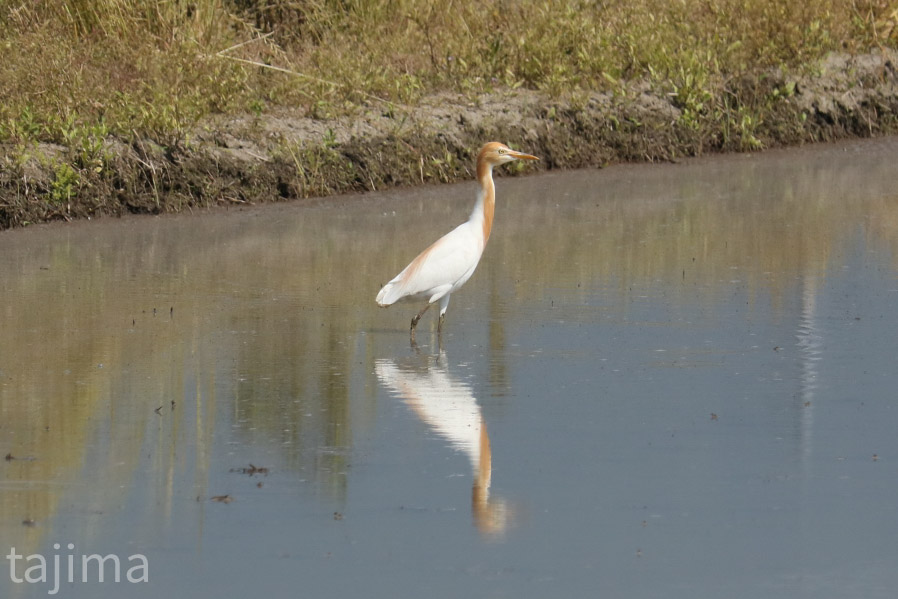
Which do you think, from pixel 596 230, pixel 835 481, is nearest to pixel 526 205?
pixel 596 230

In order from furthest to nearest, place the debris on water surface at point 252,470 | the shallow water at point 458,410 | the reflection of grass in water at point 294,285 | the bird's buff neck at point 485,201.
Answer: the bird's buff neck at point 485,201 → the reflection of grass in water at point 294,285 → the debris on water surface at point 252,470 → the shallow water at point 458,410

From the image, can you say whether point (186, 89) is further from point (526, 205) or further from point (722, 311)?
point (722, 311)

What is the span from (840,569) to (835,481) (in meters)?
0.89

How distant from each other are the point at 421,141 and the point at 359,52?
180cm

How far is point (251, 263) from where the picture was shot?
33.2ft

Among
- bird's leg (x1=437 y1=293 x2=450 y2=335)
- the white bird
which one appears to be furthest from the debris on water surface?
bird's leg (x1=437 y1=293 x2=450 y2=335)

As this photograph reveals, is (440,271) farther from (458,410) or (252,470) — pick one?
(252,470)

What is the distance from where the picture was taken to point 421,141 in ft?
43.0

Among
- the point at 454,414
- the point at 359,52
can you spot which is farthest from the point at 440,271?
the point at 359,52

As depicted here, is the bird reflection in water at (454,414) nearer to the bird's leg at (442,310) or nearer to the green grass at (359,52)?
the bird's leg at (442,310)

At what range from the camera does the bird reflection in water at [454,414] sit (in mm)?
5324

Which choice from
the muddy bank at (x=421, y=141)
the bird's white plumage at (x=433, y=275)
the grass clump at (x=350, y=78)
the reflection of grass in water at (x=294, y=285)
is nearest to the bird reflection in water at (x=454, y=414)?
the reflection of grass in water at (x=294, y=285)

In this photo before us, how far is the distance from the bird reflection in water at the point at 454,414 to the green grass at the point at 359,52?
484cm

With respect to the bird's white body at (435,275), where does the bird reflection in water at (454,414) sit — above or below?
below
